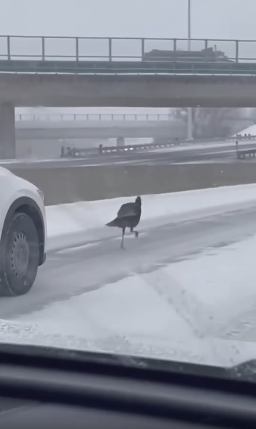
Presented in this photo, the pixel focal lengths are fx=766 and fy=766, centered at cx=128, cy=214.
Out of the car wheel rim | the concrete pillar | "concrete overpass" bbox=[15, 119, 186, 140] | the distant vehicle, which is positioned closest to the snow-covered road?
the car wheel rim

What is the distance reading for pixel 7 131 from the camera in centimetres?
3269

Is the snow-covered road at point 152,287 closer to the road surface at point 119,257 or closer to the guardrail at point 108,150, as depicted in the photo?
the road surface at point 119,257

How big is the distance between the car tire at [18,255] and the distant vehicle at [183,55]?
2724cm

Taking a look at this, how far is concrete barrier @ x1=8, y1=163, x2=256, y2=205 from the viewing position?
790 inches

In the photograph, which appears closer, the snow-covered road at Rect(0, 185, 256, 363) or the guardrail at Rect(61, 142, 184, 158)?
the snow-covered road at Rect(0, 185, 256, 363)

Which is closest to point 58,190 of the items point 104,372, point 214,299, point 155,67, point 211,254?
point 211,254

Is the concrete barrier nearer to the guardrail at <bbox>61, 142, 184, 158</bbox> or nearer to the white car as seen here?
the guardrail at <bbox>61, 142, 184, 158</bbox>

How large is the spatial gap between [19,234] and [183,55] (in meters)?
28.5

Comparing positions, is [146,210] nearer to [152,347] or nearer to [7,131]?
[152,347]

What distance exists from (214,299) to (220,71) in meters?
32.0

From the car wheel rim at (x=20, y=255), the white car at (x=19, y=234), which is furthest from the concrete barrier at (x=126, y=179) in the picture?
the car wheel rim at (x=20, y=255)

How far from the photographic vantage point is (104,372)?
344cm

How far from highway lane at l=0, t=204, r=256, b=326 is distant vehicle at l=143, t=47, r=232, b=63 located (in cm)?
1993

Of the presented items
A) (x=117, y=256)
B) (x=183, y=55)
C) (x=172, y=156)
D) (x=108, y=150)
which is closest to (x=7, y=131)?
(x=108, y=150)
